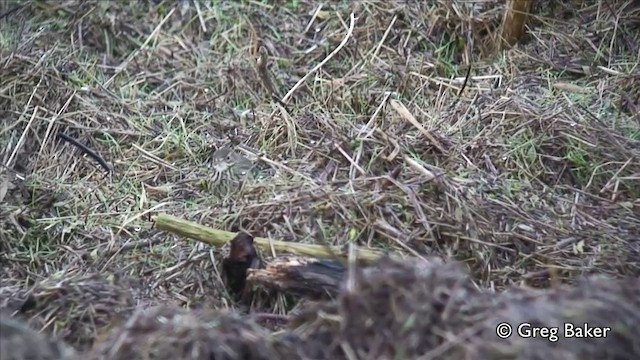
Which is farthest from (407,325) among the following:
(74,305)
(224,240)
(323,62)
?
(323,62)

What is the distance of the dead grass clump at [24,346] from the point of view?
212 centimetres

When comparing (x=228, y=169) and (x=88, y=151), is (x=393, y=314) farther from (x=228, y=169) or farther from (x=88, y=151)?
(x=88, y=151)

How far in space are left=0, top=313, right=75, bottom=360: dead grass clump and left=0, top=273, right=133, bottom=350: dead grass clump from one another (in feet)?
1.32

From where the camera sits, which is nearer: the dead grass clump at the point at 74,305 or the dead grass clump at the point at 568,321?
the dead grass clump at the point at 568,321

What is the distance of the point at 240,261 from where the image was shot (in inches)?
113

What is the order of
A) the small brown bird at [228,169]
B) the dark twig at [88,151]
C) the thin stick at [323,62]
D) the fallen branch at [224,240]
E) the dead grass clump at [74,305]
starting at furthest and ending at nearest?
the thin stick at [323,62]
the dark twig at [88,151]
the small brown bird at [228,169]
the fallen branch at [224,240]
the dead grass clump at [74,305]

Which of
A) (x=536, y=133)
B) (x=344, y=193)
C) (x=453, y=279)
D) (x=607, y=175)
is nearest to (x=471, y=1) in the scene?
(x=536, y=133)

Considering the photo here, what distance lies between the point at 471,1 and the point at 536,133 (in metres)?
1.13

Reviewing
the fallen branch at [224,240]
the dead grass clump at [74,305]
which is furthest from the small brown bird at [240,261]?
the dead grass clump at [74,305]

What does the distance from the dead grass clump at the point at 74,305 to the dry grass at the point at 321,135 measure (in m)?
0.04

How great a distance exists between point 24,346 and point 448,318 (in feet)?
3.40

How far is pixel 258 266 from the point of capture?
2.83 meters

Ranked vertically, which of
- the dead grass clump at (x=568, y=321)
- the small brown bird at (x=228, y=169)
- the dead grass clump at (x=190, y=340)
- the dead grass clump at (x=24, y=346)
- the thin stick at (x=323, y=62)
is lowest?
the small brown bird at (x=228, y=169)

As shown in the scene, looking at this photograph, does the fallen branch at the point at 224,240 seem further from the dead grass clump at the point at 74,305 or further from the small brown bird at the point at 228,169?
the small brown bird at the point at 228,169
